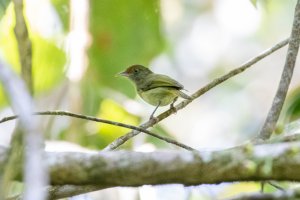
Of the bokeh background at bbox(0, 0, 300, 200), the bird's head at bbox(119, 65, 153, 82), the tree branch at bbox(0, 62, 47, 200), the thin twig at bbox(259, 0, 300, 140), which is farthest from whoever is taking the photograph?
the bird's head at bbox(119, 65, 153, 82)

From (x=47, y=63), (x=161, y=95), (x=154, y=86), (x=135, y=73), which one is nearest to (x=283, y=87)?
(x=161, y=95)

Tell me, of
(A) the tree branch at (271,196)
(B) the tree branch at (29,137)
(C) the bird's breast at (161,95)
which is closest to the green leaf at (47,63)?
(C) the bird's breast at (161,95)

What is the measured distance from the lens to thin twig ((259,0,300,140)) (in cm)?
290

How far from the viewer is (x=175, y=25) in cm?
938

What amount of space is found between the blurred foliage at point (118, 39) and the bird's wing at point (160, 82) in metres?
0.13

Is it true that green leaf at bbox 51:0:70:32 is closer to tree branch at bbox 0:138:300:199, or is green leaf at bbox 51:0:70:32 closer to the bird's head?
the bird's head

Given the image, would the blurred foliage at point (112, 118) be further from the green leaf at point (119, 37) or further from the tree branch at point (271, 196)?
the tree branch at point (271, 196)

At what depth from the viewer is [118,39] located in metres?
5.18

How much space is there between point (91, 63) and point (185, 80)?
4.13 metres

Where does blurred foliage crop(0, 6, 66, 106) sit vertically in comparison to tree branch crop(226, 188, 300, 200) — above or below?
above

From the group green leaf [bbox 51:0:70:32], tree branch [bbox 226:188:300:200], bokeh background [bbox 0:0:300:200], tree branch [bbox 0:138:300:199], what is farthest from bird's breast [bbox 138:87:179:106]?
tree branch [bbox 226:188:300:200]

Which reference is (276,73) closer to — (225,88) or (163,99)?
(225,88)

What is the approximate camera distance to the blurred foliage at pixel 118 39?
4938 mm

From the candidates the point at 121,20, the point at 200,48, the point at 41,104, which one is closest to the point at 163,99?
the point at 121,20
